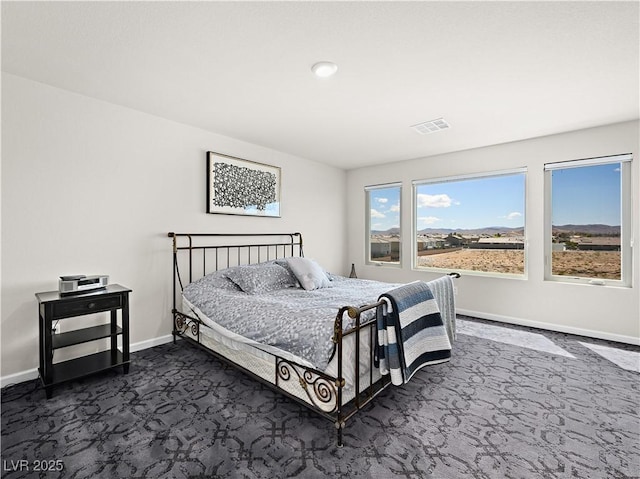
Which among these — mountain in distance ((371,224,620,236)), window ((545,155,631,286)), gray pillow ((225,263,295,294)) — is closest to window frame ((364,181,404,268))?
mountain in distance ((371,224,620,236))

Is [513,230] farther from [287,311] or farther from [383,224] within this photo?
[287,311]

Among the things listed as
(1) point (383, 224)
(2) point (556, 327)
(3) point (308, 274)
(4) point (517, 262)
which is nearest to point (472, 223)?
(4) point (517, 262)

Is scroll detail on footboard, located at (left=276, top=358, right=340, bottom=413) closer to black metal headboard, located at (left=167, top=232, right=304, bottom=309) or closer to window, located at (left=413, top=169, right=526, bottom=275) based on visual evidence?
black metal headboard, located at (left=167, top=232, right=304, bottom=309)

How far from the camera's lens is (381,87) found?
2592mm

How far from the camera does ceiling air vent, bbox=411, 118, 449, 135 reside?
3.38 m

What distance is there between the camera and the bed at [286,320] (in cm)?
186

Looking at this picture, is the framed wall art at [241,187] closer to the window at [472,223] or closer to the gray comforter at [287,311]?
the gray comforter at [287,311]

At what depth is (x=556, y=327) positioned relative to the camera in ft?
12.5

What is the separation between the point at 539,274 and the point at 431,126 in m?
2.47

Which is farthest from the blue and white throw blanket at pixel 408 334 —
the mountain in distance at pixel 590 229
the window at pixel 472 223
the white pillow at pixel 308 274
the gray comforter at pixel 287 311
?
the mountain in distance at pixel 590 229

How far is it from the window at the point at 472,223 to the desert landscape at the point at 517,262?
12 millimetres

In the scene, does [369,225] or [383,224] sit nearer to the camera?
[383,224]

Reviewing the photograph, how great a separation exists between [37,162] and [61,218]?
50cm

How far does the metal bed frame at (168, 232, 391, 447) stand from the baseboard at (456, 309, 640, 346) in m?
2.86
